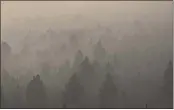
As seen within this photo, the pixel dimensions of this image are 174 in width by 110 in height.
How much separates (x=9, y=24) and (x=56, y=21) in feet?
0.67

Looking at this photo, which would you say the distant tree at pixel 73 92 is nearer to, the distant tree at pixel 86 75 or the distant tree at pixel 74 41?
the distant tree at pixel 86 75

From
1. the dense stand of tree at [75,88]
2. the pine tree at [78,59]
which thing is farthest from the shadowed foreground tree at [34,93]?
the pine tree at [78,59]

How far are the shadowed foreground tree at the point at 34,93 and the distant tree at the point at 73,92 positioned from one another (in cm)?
10

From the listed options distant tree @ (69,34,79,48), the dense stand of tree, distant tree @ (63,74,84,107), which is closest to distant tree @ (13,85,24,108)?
the dense stand of tree

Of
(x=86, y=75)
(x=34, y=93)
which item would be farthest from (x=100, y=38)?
(x=34, y=93)

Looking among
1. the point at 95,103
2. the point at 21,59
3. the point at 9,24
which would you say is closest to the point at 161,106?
the point at 95,103

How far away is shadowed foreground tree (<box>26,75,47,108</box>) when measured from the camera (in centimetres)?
115

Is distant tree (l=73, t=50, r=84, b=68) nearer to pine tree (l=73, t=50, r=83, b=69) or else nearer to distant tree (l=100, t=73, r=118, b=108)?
pine tree (l=73, t=50, r=83, b=69)

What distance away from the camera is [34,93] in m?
1.15

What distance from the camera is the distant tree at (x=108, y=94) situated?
1.15 m

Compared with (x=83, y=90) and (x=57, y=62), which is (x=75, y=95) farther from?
(x=57, y=62)

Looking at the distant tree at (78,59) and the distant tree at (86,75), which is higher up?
the distant tree at (78,59)

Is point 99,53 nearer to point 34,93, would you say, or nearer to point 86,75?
point 86,75

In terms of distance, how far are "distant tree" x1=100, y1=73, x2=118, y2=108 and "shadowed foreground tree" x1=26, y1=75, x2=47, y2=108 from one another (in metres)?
0.25
